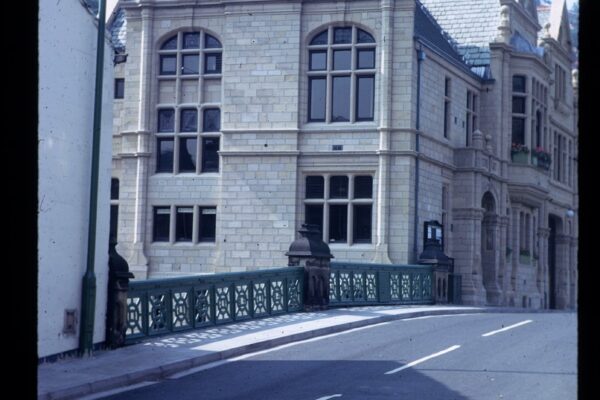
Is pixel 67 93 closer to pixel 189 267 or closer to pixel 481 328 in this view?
pixel 481 328

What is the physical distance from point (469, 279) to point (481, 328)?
56.2 feet

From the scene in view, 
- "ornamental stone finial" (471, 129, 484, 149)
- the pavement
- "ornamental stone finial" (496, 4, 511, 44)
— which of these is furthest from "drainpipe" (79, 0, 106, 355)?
"ornamental stone finial" (496, 4, 511, 44)

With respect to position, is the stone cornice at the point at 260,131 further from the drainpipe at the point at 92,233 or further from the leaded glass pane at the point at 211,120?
the drainpipe at the point at 92,233

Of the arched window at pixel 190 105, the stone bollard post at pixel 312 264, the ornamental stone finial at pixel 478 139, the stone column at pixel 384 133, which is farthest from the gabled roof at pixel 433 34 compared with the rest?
the stone bollard post at pixel 312 264

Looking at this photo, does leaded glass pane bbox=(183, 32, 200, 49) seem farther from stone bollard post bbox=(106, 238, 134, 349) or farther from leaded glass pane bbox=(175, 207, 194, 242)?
stone bollard post bbox=(106, 238, 134, 349)

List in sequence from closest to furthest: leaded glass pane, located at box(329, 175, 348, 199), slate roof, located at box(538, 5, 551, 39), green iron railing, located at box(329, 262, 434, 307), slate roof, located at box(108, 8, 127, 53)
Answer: green iron railing, located at box(329, 262, 434, 307) < leaded glass pane, located at box(329, 175, 348, 199) < slate roof, located at box(108, 8, 127, 53) < slate roof, located at box(538, 5, 551, 39)

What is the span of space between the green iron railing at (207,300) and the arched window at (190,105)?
12751 millimetres

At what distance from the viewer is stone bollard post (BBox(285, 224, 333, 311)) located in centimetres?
2603

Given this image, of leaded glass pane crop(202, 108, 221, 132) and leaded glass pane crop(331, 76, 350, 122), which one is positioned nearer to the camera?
leaded glass pane crop(331, 76, 350, 122)

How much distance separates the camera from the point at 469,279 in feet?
129

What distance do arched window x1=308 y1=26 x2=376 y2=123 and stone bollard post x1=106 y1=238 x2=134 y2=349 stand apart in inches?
747

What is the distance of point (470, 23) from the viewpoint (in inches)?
1736

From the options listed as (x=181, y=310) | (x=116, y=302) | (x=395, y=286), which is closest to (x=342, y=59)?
(x=395, y=286)
